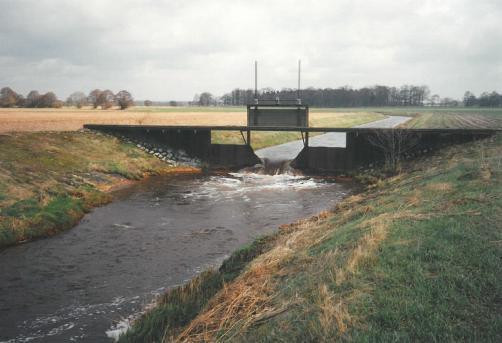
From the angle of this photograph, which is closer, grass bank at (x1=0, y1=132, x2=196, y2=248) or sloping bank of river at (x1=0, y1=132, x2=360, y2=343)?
sloping bank of river at (x1=0, y1=132, x2=360, y2=343)

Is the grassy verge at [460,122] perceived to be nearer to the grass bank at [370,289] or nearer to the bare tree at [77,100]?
the grass bank at [370,289]

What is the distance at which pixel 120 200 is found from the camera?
26.0m

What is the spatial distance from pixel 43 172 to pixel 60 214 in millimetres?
8718

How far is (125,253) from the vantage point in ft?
52.3

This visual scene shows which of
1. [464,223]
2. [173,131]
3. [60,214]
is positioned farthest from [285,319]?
[173,131]

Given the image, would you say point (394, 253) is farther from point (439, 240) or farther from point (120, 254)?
point (120, 254)

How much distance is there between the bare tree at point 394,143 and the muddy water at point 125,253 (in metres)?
7.30

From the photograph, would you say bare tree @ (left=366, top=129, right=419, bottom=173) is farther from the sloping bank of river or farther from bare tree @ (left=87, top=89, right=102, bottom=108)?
bare tree @ (left=87, top=89, right=102, bottom=108)

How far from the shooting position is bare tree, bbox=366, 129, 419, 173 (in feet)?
111

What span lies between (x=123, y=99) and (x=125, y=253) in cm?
9888

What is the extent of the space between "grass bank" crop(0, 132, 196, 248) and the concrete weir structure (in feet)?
10.5

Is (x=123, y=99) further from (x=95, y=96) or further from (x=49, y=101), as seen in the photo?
(x=49, y=101)

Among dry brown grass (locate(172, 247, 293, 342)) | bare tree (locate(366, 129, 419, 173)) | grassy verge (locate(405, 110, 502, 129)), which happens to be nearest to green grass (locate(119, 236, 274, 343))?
dry brown grass (locate(172, 247, 293, 342))

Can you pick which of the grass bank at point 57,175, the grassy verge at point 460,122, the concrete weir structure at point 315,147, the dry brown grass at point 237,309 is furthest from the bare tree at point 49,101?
the dry brown grass at point 237,309
